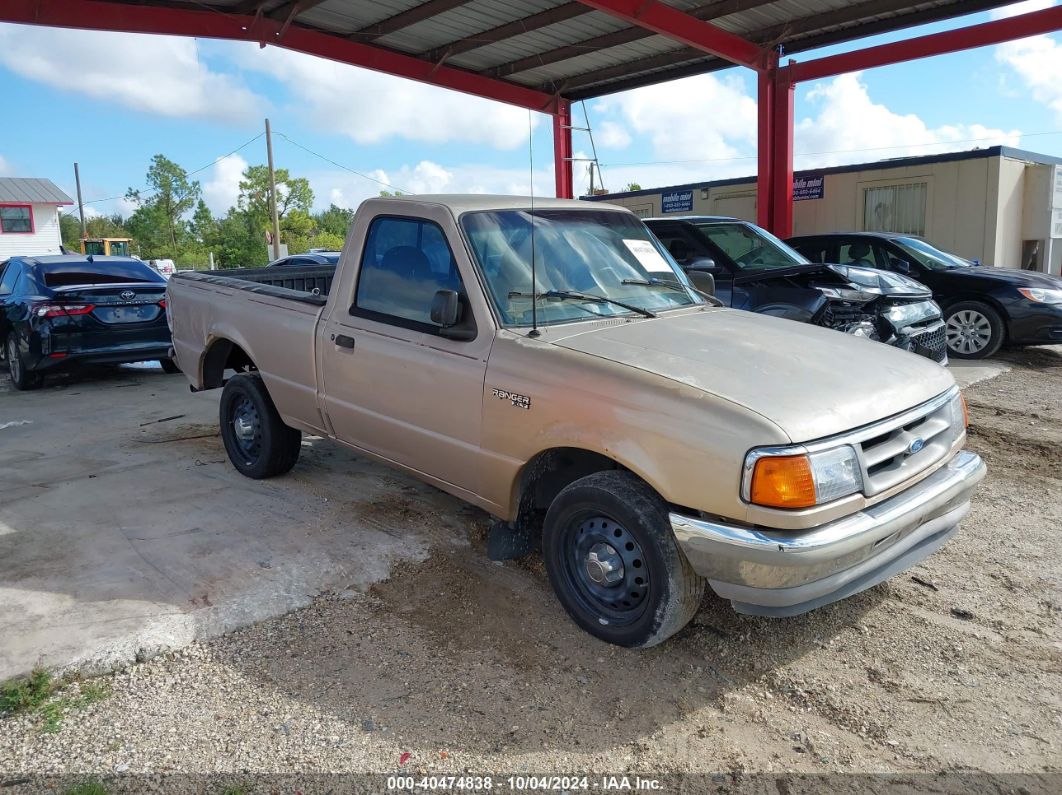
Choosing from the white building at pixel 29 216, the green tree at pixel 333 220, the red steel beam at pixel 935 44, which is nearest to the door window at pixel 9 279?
the red steel beam at pixel 935 44

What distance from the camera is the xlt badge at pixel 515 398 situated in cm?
351

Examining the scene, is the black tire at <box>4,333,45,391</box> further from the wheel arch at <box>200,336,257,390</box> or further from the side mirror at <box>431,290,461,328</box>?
the side mirror at <box>431,290,461,328</box>

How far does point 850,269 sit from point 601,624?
6.33m

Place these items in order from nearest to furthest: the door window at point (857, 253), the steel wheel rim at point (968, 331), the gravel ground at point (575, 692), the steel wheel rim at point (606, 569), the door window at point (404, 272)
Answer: the gravel ground at point (575, 692)
the steel wheel rim at point (606, 569)
the door window at point (404, 272)
the steel wheel rim at point (968, 331)
the door window at point (857, 253)

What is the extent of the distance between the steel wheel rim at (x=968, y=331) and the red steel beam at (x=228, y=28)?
1097 centimetres

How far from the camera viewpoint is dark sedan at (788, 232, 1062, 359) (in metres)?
9.87

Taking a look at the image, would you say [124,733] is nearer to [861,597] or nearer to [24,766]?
[24,766]

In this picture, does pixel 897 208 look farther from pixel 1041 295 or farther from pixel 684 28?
pixel 1041 295

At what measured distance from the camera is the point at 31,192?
157 ft

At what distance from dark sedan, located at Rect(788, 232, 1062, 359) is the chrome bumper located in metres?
8.15

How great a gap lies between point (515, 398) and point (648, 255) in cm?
156

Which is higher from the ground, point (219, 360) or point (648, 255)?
point (648, 255)

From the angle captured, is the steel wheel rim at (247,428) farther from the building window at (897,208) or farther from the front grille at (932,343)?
the building window at (897,208)

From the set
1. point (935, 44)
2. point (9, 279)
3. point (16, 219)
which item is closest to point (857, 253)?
point (935, 44)
